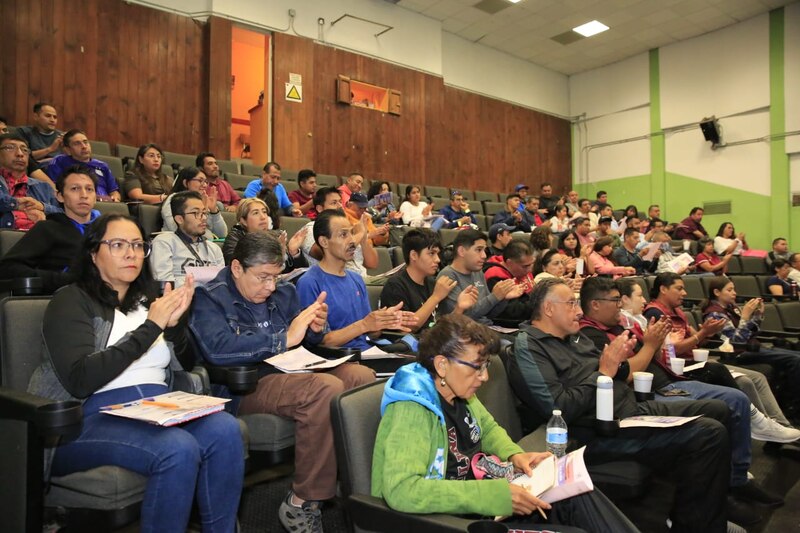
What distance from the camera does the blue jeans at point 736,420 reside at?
7.77 feet

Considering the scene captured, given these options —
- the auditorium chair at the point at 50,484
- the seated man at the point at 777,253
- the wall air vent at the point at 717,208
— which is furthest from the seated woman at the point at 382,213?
the wall air vent at the point at 717,208

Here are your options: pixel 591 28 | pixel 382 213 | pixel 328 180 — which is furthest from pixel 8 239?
pixel 591 28

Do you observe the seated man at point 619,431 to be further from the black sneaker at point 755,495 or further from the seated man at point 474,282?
the seated man at point 474,282

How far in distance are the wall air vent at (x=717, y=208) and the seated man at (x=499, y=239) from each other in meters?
6.74

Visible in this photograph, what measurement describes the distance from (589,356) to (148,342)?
1.68 meters

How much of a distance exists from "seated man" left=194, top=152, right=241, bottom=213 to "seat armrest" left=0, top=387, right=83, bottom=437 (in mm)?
3775

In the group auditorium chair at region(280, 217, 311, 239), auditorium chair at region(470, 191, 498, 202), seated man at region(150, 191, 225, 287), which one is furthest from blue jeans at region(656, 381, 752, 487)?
auditorium chair at region(470, 191, 498, 202)

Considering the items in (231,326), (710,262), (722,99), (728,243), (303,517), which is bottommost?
(303,517)

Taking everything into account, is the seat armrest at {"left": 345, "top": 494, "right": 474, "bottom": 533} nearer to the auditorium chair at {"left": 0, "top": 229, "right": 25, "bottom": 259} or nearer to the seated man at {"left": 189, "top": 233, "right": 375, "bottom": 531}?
the seated man at {"left": 189, "top": 233, "right": 375, "bottom": 531}

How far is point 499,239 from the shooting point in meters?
5.01

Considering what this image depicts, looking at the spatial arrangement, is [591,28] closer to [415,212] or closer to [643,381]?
[415,212]

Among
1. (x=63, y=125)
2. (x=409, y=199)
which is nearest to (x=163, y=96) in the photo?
(x=63, y=125)

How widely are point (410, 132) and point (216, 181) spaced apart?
4.84m

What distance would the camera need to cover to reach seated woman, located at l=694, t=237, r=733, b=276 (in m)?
6.89
